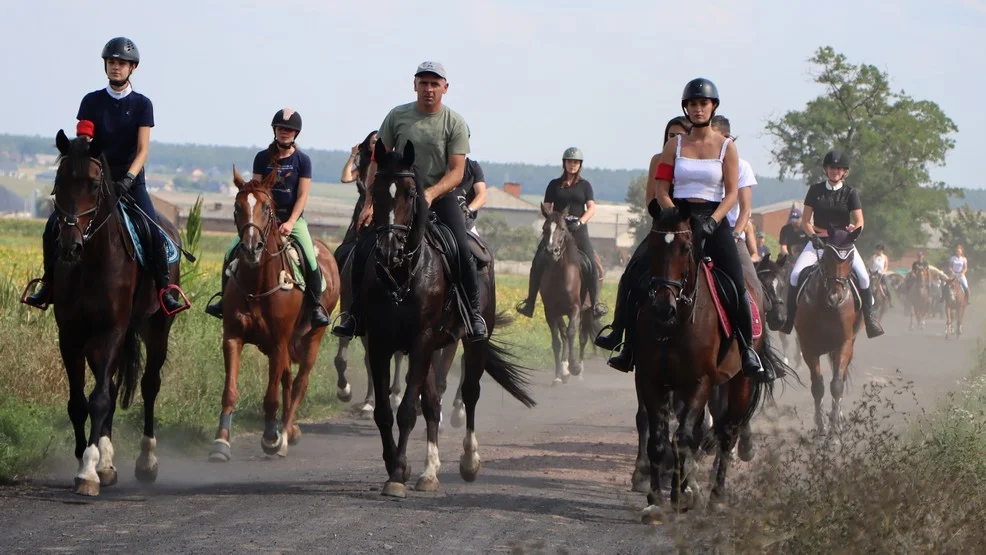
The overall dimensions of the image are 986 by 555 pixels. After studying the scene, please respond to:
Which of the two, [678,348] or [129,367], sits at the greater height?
[678,348]

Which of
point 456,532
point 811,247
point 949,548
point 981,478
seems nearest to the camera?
point 949,548

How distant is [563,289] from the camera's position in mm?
21312

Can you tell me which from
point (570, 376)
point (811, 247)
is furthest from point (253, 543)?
point (570, 376)

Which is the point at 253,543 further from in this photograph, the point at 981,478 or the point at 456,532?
the point at 981,478

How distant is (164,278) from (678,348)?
13.9 feet

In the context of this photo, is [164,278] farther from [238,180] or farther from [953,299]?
[953,299]

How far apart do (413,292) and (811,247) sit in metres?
8.09

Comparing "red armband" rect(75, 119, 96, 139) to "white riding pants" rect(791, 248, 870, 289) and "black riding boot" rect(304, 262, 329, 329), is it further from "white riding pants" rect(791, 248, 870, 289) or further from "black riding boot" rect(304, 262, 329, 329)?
"white riding pants" rect(791, 248, 870, 289)

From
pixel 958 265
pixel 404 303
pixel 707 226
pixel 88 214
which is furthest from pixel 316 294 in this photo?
pixel 958 265

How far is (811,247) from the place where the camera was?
16.9 metres

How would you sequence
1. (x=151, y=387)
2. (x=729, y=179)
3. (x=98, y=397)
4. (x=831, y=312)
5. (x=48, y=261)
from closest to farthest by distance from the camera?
(x=729, y=179) → (x=98, y=397) → (x=48, y=261) → (x=151, y=387) → (x=831, y=312)

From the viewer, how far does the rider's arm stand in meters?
9.60

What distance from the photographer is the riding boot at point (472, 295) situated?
35.6 ft

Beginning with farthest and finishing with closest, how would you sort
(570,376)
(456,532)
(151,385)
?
(570,376)
(151,385)
(456,532)
